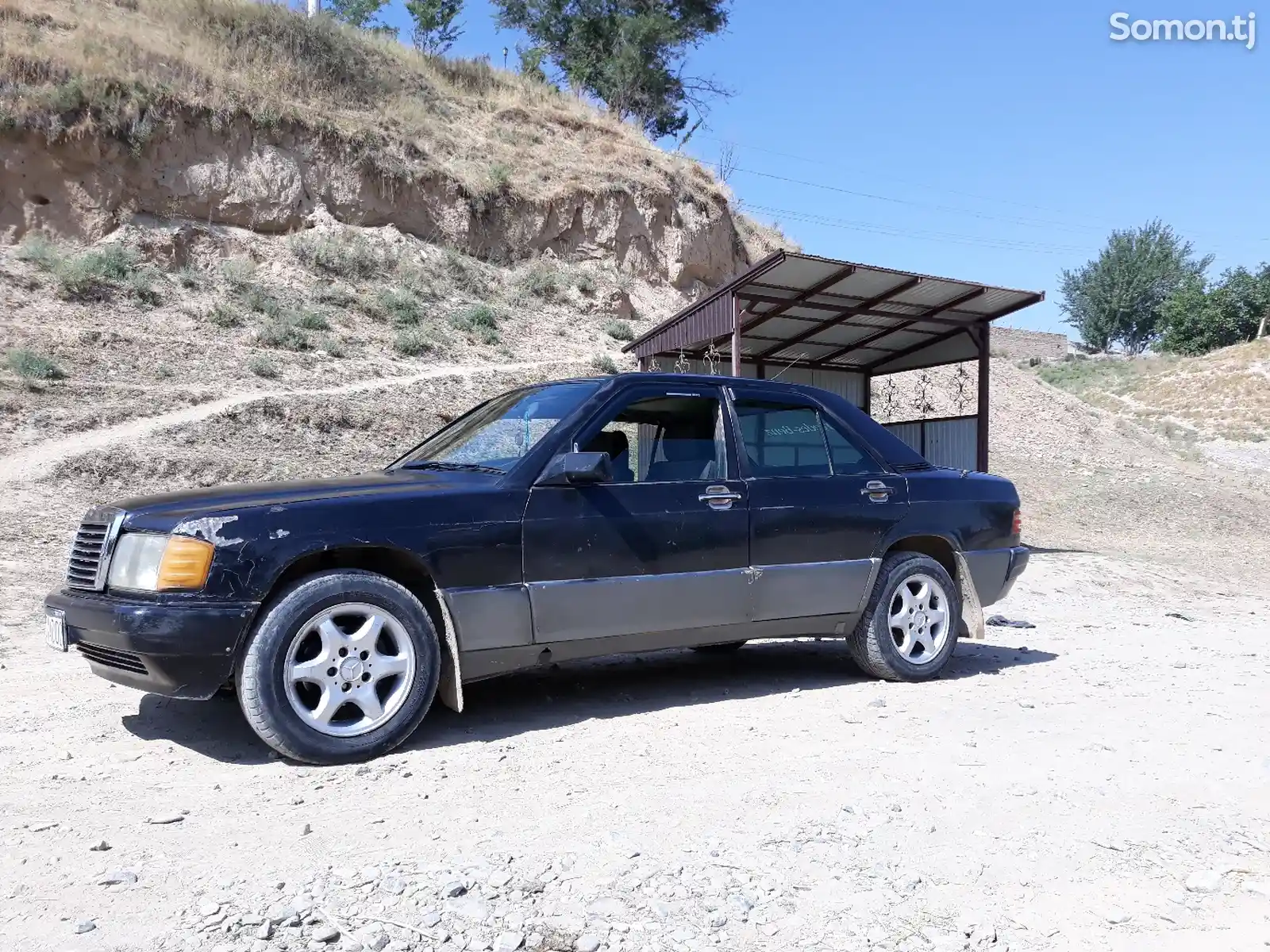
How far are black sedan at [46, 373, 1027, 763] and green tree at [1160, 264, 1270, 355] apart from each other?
182 ft

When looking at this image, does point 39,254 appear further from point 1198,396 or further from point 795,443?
point 1198,396

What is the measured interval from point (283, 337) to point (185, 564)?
53.7 feet

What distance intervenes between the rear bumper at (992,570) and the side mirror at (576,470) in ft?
8.79

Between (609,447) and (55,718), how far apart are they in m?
3.14

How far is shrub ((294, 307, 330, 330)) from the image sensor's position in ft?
68.0

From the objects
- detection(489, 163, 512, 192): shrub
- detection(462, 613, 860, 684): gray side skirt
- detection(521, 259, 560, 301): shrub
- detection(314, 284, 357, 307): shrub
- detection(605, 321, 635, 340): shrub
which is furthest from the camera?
detection(489, 163, 512, 192): shrub

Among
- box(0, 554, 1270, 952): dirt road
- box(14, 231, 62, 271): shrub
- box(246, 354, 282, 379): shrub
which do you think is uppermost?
box(14, 231, 62, 271): shrub

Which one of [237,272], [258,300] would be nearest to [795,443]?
[258,300]

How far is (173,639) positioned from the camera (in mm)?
4363

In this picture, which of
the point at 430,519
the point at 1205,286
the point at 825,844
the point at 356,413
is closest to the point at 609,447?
the point at 430,519

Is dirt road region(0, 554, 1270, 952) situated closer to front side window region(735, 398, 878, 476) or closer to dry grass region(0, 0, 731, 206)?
front side window region(735, 398, 878, 476)

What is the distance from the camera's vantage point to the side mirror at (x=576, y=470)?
5117mm

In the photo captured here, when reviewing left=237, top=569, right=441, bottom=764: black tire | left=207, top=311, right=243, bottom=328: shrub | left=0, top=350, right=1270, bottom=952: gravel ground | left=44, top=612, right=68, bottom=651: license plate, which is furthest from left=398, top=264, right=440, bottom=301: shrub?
left=237, top=569, right=441, bottom=764: black tire

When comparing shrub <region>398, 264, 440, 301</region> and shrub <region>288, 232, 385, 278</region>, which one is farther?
shrub <region>398, 264, 440, 301</region>
